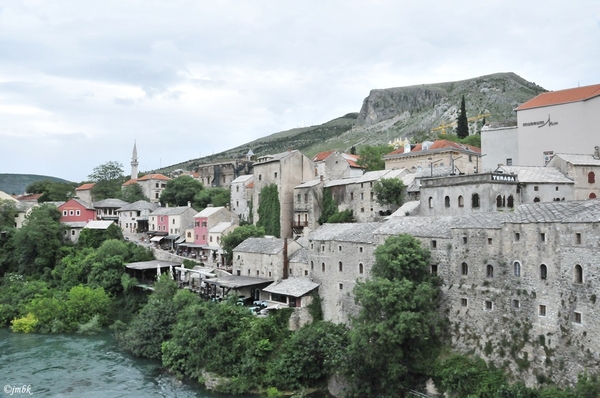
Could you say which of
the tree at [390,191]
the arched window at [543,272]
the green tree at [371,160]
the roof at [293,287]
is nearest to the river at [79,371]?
the roof at [293,287]

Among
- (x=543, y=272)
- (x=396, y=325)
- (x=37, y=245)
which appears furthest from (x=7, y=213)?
(x=543, y=272)

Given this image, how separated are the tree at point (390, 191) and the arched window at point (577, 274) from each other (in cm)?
2248

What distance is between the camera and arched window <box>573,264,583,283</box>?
77.5 ft

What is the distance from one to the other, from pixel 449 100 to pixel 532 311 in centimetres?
13493

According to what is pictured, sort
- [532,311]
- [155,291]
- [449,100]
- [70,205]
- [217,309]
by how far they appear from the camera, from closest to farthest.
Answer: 1. [532,311]
2. [217,309]
3. [155,291]
4. [70,205]
5. [449,100]

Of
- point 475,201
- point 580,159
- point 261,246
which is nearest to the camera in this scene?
point 475,201

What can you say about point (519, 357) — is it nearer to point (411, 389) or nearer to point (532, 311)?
point (532, 311)

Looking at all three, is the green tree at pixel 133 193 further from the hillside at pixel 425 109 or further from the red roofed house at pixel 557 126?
the red roofed house at pixel 557 126

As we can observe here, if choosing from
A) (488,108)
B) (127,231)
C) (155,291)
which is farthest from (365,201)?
(488,108)

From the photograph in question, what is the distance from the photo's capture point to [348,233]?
38188 mm

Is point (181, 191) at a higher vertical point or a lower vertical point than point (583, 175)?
higher

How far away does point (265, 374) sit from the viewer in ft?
110

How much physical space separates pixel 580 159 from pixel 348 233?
16726 mm

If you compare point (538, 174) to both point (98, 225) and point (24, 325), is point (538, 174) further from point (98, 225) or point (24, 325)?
point (98, 225)
